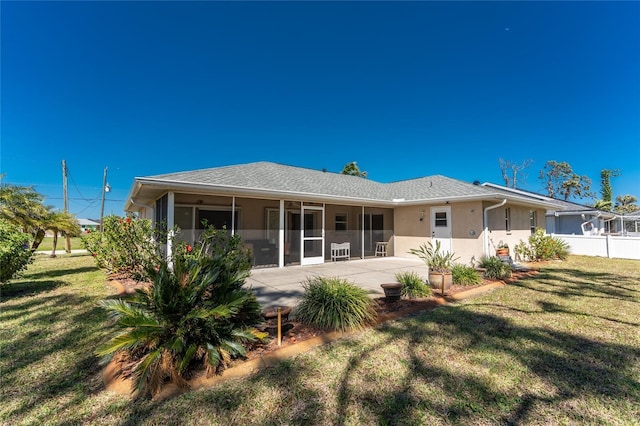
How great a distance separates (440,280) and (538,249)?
28.9ft

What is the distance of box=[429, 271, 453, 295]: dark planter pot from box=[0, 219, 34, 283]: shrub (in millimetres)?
9249

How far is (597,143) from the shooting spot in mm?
24859

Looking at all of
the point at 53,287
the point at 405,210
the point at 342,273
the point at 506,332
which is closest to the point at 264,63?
the point at 405,210

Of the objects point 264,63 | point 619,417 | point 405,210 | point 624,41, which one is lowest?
point 619,417

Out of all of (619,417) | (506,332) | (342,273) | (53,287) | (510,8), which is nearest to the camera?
(619,417)

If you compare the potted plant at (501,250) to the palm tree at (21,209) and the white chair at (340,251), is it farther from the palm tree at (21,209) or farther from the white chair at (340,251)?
the palm tree at (21,209)

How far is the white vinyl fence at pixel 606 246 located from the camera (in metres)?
12.6

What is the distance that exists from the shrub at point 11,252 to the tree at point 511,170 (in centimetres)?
4325

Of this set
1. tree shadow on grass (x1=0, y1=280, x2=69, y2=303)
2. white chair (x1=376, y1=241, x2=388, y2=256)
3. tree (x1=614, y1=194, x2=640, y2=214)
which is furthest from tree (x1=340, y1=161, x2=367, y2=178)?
tree (x1=614, y1=194, x2=640, y2=214)

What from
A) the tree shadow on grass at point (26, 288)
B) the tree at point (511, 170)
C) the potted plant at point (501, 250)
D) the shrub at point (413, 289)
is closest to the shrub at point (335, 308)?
the shrub at point (413, 289)

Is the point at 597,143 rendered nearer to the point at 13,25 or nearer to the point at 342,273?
the point at 342,273

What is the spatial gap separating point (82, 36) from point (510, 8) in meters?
15.3

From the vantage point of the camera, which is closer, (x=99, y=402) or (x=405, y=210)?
(x=99, y=402)

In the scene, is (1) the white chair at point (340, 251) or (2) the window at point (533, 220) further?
(2) the window at point (533, 220)
